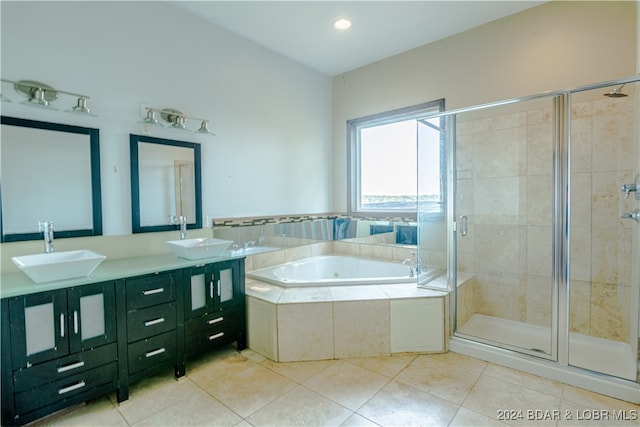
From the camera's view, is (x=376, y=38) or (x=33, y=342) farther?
(x=376, y=38)

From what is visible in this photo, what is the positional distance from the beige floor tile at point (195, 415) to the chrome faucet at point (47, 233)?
1.16 m

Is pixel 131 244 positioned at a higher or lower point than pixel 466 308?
higher

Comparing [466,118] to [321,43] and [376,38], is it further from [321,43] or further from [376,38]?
[321,43]

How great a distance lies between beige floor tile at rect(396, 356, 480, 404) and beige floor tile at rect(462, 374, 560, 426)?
59mm

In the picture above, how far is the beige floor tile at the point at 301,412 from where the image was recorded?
1667 mm

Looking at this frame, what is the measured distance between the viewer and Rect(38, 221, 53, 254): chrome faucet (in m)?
1.87

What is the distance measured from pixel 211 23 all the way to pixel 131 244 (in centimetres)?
204

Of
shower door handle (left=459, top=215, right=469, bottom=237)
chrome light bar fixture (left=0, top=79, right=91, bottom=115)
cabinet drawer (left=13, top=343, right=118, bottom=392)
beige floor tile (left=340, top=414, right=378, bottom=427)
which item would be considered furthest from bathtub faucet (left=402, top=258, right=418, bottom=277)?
chrome light bar fixture (left=0, top=79, right=91, bottom=115)

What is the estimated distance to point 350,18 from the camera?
2719mm

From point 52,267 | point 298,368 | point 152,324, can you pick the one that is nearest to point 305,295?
point 298,368

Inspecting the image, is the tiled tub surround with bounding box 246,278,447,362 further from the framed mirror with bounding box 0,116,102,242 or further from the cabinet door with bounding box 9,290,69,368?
the framed mirror with bounding box 0,116,102,242

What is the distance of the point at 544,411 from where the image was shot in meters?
1.73

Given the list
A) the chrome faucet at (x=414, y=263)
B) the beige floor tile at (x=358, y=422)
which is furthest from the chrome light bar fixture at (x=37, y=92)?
the chrome faucet at (x=414, y=263)

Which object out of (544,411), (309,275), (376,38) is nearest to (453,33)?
(376,38)
